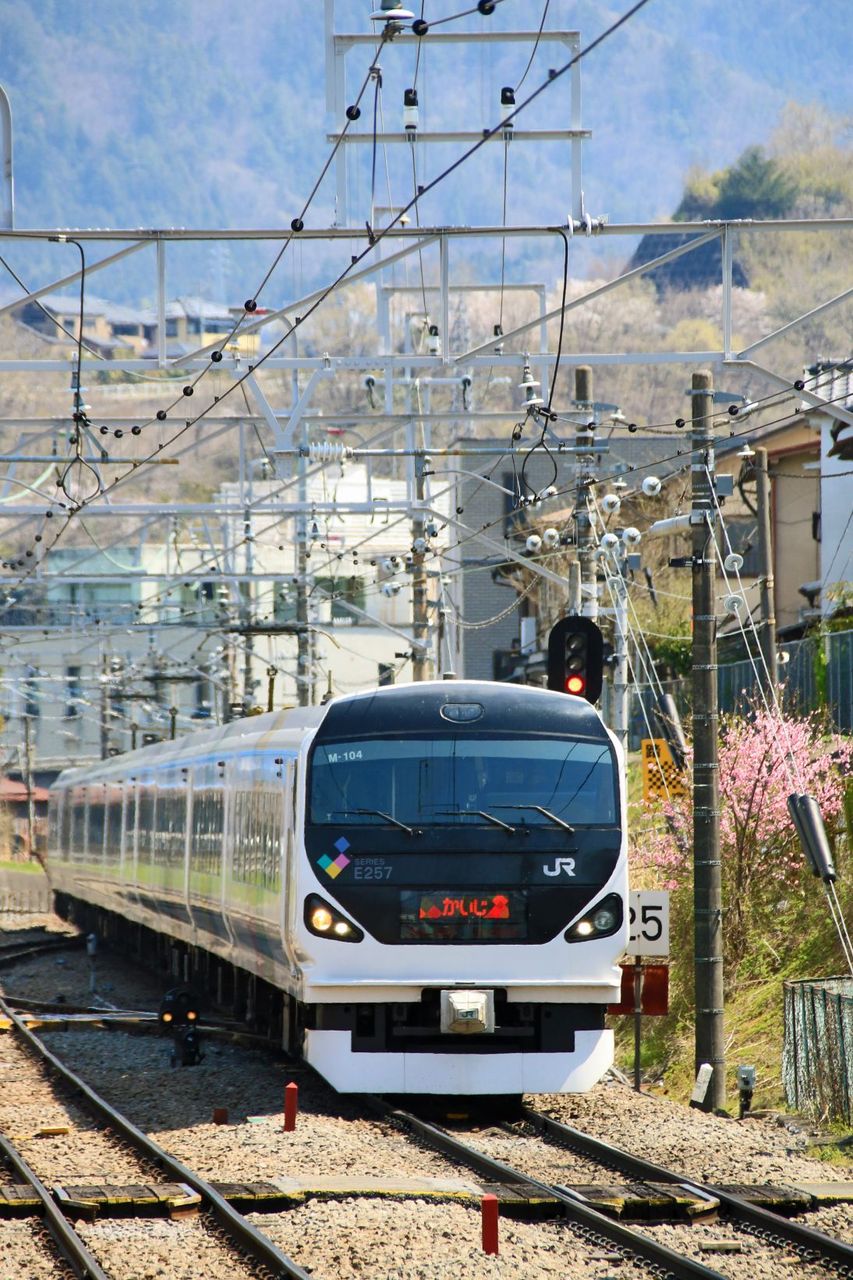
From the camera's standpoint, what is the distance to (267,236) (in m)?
13.7

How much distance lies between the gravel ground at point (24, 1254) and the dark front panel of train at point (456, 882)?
3.48 metres

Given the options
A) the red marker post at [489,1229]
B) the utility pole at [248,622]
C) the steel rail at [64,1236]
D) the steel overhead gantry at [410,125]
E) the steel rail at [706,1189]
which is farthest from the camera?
the utility pole at [248,622]

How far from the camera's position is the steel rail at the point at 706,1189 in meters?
8.34

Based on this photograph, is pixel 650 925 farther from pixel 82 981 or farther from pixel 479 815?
pixel 82 981

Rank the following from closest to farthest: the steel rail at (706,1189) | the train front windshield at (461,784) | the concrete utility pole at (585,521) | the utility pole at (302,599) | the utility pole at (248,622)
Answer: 1. the steel rail at (706,1189)
2. the train front windshield at (461,784)
3. the concrete utility pole at (585,521)
4. the utility pole at (248,622)
5. the utility pole at (302,599)

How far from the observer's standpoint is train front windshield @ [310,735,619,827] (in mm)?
12273

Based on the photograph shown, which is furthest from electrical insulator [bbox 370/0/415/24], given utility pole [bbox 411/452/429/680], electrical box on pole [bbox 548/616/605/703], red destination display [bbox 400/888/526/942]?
utility pole [bbox 411/452/429/680]

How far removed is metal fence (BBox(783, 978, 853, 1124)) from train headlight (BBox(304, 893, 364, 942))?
10.4 feet

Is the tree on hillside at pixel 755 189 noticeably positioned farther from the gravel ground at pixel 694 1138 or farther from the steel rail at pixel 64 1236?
the steel rail at pixel 64 1236

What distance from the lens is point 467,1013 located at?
38.4ft

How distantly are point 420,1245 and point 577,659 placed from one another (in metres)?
6.74

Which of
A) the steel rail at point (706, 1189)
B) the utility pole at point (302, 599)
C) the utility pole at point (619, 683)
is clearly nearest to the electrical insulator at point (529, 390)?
the utility pole at point (619, 683)

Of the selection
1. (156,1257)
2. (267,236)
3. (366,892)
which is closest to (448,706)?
(366,892)

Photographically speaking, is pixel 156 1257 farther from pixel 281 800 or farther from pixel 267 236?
pixel 267 236
